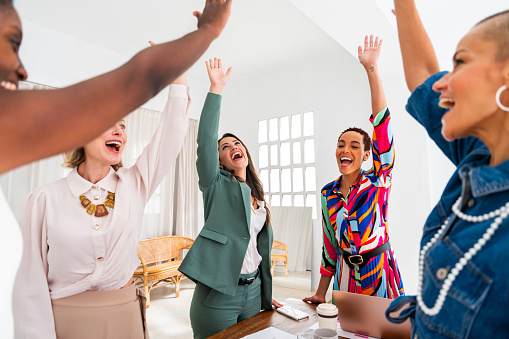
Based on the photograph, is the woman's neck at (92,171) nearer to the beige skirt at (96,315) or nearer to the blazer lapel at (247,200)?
the beige skirt at (96,315)

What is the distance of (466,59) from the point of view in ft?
1.89

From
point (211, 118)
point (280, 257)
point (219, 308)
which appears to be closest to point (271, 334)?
point (219, 308)

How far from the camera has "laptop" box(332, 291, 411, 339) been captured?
1060 millimetres

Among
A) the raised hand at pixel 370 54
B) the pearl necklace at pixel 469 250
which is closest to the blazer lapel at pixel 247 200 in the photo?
the raised hand at pixel 370 54

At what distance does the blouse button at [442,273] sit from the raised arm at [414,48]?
1.78 feet

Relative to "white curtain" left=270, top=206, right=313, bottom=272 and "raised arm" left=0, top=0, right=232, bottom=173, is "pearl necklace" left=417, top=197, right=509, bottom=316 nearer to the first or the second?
"raised arm" left=0, top=0, right=232, bottom=173

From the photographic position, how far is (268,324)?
1220mm

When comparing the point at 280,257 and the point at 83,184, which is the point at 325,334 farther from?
the point at 280,257

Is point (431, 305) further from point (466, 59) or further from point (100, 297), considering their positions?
point (100, 297)

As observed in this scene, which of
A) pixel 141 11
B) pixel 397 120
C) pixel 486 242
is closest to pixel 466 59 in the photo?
pixel 486 242

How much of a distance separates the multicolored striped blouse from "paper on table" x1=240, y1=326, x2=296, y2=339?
0.63 m

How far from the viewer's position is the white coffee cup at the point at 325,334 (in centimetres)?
100

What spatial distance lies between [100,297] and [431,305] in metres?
1.09

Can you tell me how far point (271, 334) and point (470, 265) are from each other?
82 centimetres
